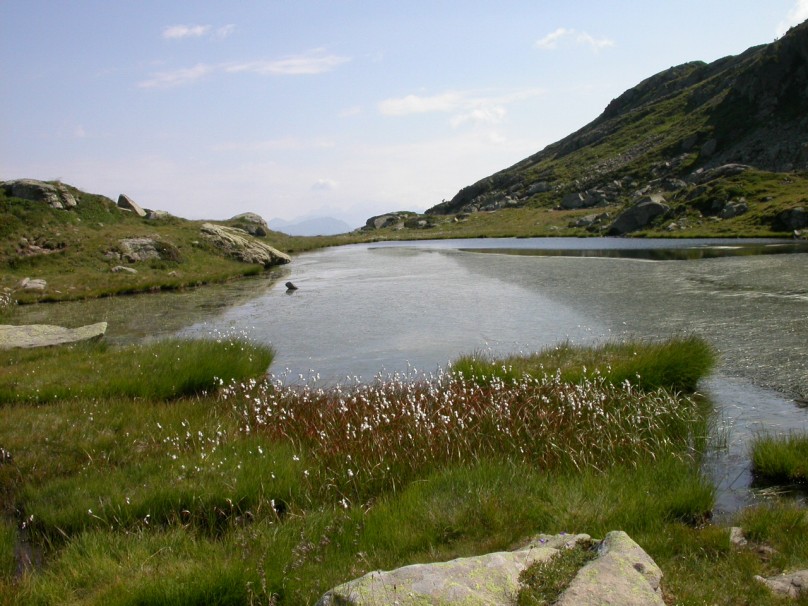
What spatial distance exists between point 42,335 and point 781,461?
72.8 feet

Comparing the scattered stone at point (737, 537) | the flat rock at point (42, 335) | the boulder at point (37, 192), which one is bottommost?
the scattered stone at point (737, 537)

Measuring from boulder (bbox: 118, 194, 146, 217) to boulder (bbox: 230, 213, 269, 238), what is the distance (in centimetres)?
2533

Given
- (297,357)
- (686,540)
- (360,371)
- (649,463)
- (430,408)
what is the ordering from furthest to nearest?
(297,357) < (360,371) < (430,408) < (649,463) < (686,540)

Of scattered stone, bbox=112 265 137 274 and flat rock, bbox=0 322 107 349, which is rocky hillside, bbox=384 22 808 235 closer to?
scattered stone, bbox=112 265 137 274

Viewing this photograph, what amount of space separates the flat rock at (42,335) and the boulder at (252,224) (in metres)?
61.7

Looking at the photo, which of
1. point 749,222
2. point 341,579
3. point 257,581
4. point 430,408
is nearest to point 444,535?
point 341,579

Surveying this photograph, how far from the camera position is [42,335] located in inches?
859

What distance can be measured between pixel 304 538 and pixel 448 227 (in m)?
135

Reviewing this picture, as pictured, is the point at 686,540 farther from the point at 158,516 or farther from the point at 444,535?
the point at 158,516

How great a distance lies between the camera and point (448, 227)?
140m

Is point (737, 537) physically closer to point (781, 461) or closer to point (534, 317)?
point (781, 461)

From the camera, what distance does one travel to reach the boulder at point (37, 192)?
45.9 m

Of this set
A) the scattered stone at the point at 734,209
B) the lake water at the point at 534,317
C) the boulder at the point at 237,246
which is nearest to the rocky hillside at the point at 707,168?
the scattered stone at the point at 734,209

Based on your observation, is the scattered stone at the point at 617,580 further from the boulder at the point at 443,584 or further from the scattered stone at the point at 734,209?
the scattered stone at the point at 734,209
